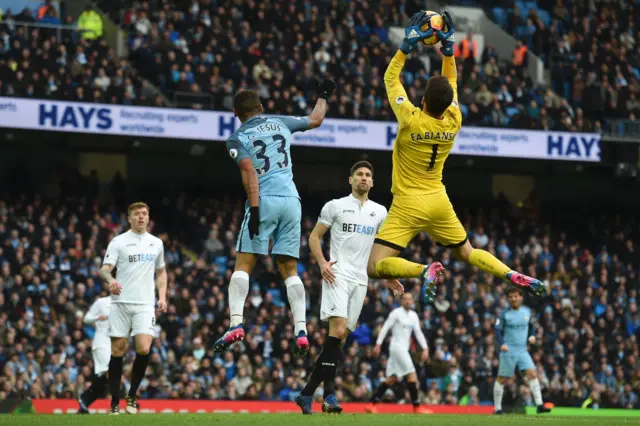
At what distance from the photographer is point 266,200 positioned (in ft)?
39.7

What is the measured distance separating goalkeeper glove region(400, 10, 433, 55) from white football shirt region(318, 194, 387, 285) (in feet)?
9.92

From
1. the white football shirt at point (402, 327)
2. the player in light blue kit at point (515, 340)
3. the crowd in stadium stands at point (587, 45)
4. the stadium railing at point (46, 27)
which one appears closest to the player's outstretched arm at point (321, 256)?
the white football shirt at point (402, 327)

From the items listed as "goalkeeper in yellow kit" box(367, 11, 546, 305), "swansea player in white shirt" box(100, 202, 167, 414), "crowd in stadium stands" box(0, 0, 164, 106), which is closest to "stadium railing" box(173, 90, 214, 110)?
"crowd in stadium stands" box(0, 0, 164, 106)

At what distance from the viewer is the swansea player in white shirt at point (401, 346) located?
19.7 metres

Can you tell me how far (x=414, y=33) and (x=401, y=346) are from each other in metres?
9.14

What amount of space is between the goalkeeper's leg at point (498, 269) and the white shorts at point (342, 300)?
89.9 inches

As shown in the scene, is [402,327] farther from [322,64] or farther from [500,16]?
[500,16]

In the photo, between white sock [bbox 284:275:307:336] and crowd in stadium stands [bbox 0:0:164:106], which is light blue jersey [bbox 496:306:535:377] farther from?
crowd in stadium stands [bbox 0:0:164:106]

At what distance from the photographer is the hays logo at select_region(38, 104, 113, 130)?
26875 mm

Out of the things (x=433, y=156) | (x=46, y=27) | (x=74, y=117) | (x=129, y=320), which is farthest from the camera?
(x=46, y=27)

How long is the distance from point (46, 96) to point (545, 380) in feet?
42.1

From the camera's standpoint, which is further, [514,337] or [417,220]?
[514,337]

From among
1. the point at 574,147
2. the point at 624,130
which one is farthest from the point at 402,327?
the point at 624,130

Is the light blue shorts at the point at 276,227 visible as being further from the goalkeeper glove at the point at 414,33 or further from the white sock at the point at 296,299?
the goalkeeper glove at the point at 414,33
